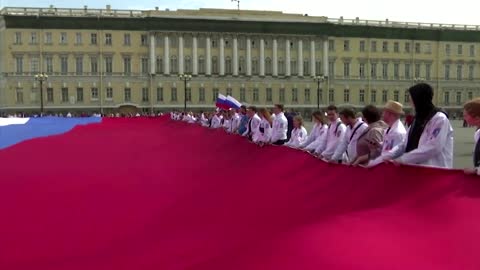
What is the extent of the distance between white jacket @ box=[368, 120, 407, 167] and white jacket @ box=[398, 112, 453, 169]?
1.67 ft

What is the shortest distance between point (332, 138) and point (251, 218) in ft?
11.2

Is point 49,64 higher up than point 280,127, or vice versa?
point 49,64

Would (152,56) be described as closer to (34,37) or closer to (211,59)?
(211,59)

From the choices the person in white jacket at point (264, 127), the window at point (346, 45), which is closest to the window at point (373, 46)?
the window at point (346, 45)

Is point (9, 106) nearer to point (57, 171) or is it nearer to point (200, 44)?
point (200, 44)

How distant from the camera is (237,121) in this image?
19562 mm

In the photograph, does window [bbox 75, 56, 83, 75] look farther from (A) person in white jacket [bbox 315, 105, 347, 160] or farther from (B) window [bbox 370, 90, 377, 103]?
(A) person in white jacket [bbox 315, 105, 347, 160]

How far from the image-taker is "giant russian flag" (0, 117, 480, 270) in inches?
175

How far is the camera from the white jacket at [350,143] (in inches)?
324

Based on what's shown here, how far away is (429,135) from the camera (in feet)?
19.5

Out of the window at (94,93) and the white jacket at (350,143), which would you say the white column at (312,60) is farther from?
the white jacket at (350,143)

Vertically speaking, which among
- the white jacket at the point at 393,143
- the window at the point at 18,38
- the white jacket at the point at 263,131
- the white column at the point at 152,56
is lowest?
the white jacket at the point at 263,131

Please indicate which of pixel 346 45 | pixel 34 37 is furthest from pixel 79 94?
pixel 346 45

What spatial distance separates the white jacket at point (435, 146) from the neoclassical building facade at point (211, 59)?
7239 centimetres
